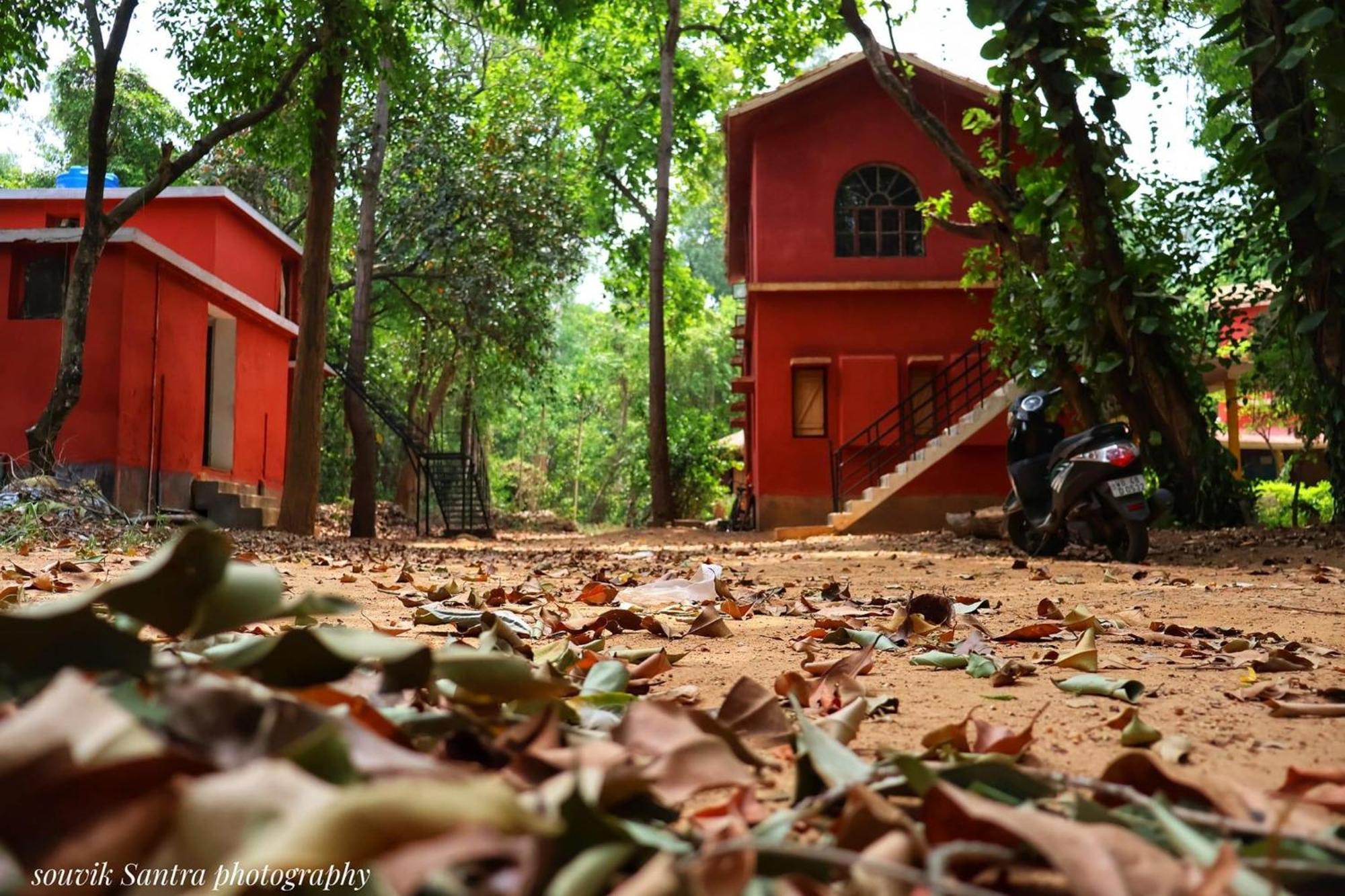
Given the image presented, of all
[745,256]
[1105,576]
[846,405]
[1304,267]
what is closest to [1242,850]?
[1105,576]

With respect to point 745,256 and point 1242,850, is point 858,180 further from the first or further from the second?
point 1242,850

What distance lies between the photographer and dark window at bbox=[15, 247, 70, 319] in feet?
45.5

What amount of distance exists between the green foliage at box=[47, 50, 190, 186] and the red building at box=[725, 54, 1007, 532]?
15248 mm

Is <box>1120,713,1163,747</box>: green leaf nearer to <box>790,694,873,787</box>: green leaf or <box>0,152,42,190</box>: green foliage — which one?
<box>790,694,873,787</box>: green leaf

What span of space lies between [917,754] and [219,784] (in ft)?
3.64

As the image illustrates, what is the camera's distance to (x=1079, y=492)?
8.83 m

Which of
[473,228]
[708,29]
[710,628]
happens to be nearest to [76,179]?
[473,228]

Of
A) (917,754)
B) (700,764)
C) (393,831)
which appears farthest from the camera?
(917,754)

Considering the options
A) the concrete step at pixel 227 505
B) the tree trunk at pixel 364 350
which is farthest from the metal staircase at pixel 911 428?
the concrete step at pixel 227 505

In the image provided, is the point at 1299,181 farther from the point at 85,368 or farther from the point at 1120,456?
the point at 85,368

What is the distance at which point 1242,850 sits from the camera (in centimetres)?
114

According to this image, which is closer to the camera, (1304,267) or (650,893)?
(650,893)

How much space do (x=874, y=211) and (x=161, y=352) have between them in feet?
35.9

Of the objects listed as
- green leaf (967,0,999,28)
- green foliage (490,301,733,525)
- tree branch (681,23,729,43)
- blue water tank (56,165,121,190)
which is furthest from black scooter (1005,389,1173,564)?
green foliage (490,301,733,525)
